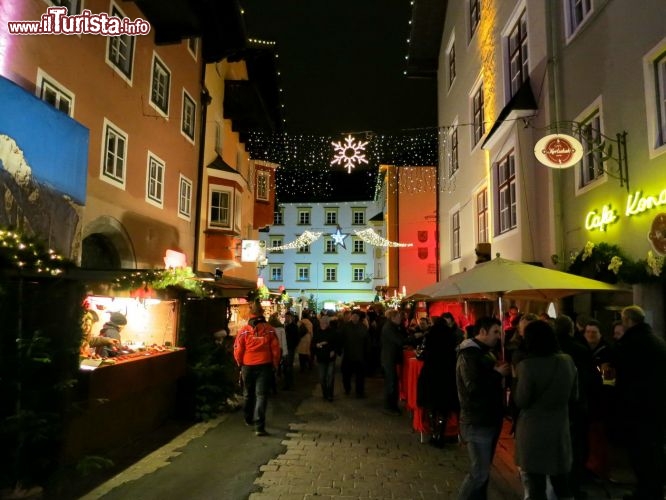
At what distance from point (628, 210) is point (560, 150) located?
5.16ft

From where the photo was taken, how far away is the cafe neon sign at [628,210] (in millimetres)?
6891

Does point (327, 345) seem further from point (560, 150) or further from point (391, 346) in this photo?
point (560, 150)

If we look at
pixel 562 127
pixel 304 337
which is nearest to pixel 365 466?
pixel 562 127

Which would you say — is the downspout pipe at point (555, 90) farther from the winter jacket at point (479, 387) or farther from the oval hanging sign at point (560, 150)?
the winter jacket at point (479, 387)

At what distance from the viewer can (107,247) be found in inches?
495

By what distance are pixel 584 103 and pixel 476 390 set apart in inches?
273

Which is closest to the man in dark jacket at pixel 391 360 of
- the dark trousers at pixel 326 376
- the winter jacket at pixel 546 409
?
the dark trousers at pixel 326 376

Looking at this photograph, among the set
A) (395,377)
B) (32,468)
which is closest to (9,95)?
(32,468)

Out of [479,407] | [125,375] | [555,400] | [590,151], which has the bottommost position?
[125,375]

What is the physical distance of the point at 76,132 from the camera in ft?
30.8

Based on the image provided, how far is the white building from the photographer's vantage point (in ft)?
174

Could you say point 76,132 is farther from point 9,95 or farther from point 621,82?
point 621,82

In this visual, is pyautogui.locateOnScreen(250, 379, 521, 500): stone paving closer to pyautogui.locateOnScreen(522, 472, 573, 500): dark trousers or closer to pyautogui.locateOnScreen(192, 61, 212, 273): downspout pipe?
pyautogui.locateOnScreen(522, 472, 573, 500): dark trousers

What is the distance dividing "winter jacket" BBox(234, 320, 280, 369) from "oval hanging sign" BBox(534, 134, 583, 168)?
552 centimetres
